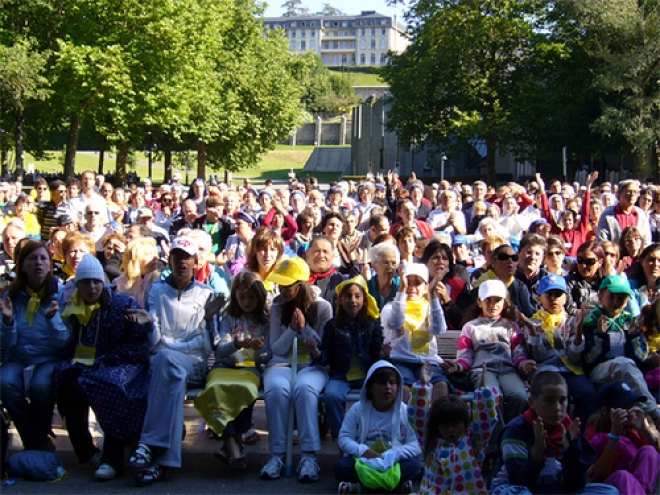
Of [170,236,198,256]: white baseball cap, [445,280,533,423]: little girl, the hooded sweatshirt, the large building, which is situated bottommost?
the hooded sweatshirt

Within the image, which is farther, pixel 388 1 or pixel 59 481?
A: pixel 388 1

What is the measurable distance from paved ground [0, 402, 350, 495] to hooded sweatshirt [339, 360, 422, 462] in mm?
389

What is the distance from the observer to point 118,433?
19.1 ft

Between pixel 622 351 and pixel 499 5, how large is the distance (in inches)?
1475

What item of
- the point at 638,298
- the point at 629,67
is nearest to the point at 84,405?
the point at 638,298

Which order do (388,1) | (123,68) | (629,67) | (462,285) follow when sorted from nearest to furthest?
1. (462,285)
2. (123,68)
3. (629,67)
4. (388,1)

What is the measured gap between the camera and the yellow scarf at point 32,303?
6.20m

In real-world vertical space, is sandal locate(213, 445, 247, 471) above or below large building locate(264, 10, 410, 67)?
below

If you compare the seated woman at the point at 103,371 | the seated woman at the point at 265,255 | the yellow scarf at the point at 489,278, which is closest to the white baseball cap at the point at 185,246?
the seated woman at the point at 103,371

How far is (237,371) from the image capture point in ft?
20.4

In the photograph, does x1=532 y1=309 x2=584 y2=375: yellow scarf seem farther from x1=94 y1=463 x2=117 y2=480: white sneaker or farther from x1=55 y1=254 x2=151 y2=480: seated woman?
x1=94 y1=463 x2=117 y2=480: white sneaker

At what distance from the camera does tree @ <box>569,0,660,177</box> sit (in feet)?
112

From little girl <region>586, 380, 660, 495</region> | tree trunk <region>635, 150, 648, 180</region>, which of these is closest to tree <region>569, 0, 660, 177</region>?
tree trunk <region>635, 150, 648, 180</region>

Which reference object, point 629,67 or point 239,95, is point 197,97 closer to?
point 239,95
